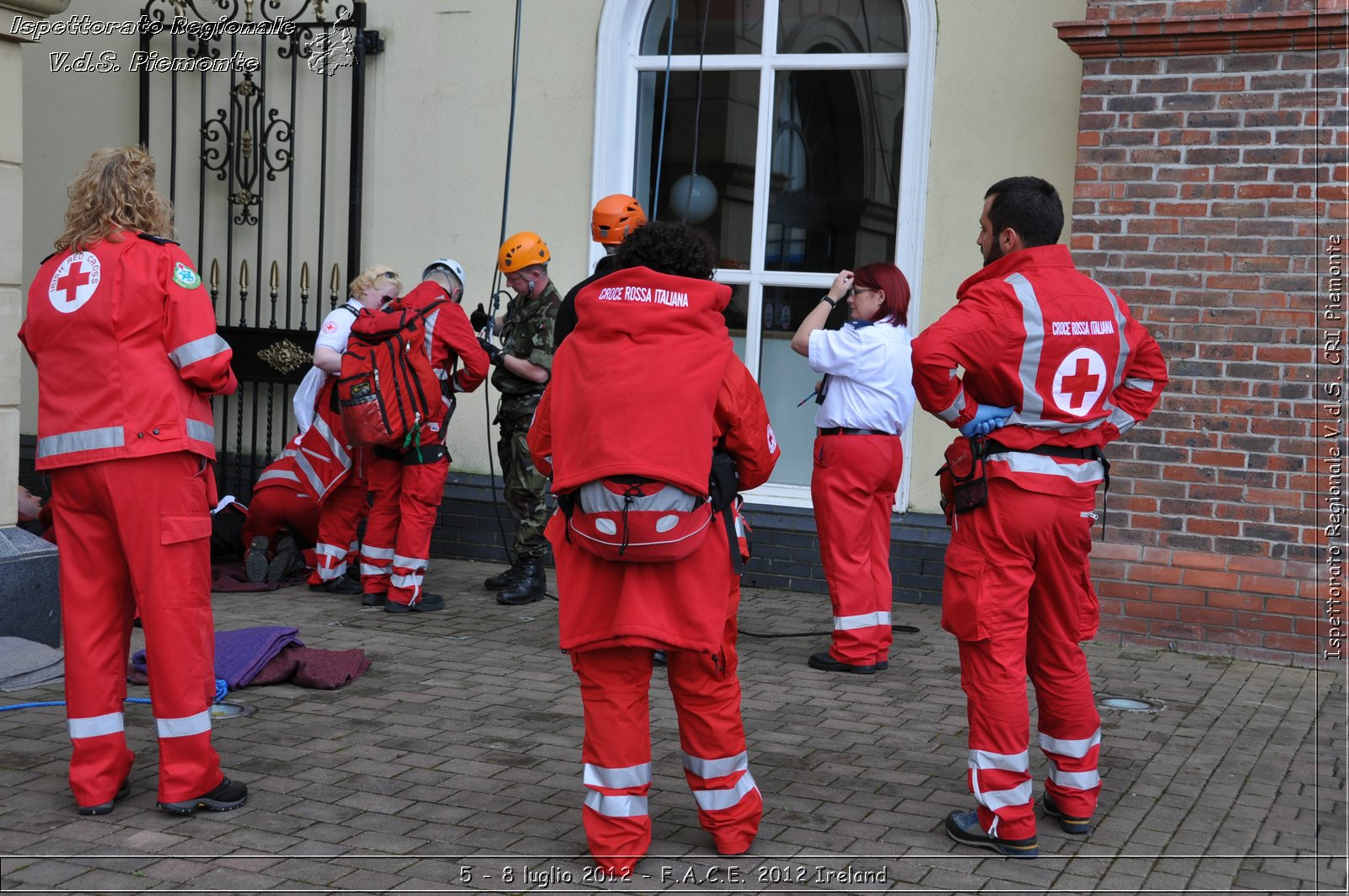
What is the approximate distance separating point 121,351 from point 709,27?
5.75 meters

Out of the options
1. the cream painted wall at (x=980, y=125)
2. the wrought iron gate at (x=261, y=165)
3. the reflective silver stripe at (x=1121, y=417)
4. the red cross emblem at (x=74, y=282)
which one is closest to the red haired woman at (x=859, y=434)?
the cream painted wall at (x=980, y=125)

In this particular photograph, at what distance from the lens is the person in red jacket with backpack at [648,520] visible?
385 cm

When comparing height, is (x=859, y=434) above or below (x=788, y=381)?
below

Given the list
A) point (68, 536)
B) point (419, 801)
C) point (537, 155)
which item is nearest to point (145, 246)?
point (68, 536)

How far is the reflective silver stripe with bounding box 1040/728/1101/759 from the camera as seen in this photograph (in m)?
4.48

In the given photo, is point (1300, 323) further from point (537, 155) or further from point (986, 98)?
point (537, 155)

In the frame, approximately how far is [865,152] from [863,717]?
167 inches

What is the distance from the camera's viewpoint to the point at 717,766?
4078 mm

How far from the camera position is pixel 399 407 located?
7.57 meters

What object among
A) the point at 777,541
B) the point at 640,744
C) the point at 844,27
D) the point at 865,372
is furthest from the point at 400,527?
the point at 844,27

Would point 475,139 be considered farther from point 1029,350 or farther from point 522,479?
point 1029,350

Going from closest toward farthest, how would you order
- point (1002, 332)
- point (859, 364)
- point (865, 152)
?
point (1002, 332) < point (859, 364) < point (865, 152)

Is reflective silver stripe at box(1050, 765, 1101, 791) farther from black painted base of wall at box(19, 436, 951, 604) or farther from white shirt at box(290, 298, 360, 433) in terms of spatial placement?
white shirt at box(290, 298, 360, 433)

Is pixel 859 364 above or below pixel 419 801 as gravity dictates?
above
